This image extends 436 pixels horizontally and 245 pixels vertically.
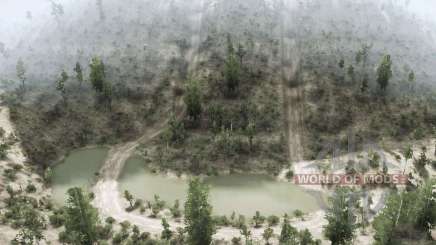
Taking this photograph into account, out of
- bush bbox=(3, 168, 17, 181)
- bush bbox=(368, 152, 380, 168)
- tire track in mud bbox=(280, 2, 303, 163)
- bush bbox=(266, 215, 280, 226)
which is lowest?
bush bbox=(266, 215, 280, 226)

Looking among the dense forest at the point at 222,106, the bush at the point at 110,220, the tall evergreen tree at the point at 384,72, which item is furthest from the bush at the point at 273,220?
the tall evergreen tree at the point at 384,72

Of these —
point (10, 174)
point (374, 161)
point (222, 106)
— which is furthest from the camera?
point (222, 106)

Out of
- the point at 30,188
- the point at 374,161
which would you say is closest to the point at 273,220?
the point at 374,161

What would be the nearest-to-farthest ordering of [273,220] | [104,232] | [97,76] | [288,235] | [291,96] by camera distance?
[288,235], [104,232], [273,220], [97,76], [291,96]

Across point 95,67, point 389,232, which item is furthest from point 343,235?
point 95,67

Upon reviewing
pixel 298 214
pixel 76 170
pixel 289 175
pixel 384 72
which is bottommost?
pixel 298 214

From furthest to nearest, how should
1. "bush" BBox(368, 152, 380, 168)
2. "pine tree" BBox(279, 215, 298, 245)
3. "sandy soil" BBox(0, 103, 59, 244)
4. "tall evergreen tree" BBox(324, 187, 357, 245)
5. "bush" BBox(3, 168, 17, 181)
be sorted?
1. "bush" BBox(368, 152, 380, 168)
2. "bush" BBox(3, 168, 17, 181)
3. "sandy soil" BBox(0, 103, 59, 244)
4. "pine tree" BBox(279, 215, 298, 245)
5. "tall evergreen tree" BBox(324, 187, 357, 245)

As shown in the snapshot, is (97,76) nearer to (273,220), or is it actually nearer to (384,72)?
(273,220)

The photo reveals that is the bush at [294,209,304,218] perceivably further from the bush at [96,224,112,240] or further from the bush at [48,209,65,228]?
the bush at [48,209,65,228]

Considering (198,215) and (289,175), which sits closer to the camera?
(198,215)

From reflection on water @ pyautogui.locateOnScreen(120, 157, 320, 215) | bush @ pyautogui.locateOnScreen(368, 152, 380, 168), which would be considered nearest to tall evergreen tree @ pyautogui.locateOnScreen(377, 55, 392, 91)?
bush @ pyautogui.locateOnScreen(368, 152, 380, 168)

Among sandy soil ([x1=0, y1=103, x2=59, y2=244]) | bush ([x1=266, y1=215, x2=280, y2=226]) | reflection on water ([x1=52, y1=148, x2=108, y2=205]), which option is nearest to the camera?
sandy soil ([x1=0, y1=103, x2=59, y2=244])

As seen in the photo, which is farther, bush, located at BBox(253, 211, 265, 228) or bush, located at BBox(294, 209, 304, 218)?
bush, located at BBox(294, 209, 304, 218)
